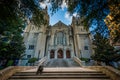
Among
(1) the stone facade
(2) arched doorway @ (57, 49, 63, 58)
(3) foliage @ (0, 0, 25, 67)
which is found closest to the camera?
(3) foliage @ (0, 0, 25, 67)

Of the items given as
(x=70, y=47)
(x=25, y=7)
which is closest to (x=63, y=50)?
(x=70, y=47)

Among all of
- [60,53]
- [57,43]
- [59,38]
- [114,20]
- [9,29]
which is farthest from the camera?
[59,38]

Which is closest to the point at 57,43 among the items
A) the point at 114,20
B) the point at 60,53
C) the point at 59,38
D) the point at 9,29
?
the point at 59,38

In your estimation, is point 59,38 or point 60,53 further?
point 59,38

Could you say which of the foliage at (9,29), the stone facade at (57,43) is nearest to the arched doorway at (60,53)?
the stone facade at (57,43)

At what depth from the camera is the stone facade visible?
2705 centimetres

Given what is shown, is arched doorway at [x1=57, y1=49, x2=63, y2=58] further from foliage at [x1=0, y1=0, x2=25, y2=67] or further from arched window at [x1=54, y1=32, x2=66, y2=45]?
foliage at [x1=0, y1=0, x2=25, y2=67]

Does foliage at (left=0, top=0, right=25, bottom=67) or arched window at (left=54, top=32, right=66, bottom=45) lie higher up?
arched window at (left=54, top=32, right=66, bottom=45)

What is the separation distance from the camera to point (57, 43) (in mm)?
31188

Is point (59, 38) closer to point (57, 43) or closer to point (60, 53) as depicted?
point (57, 43)

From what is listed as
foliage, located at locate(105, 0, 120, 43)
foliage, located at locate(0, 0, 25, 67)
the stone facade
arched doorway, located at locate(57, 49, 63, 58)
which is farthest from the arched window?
foliage, located at locate(105, 0, 120, 43)

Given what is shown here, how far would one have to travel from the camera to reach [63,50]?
1165 inches

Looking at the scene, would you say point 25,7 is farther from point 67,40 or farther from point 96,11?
point 67,40

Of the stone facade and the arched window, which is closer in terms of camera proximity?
the stone facade
